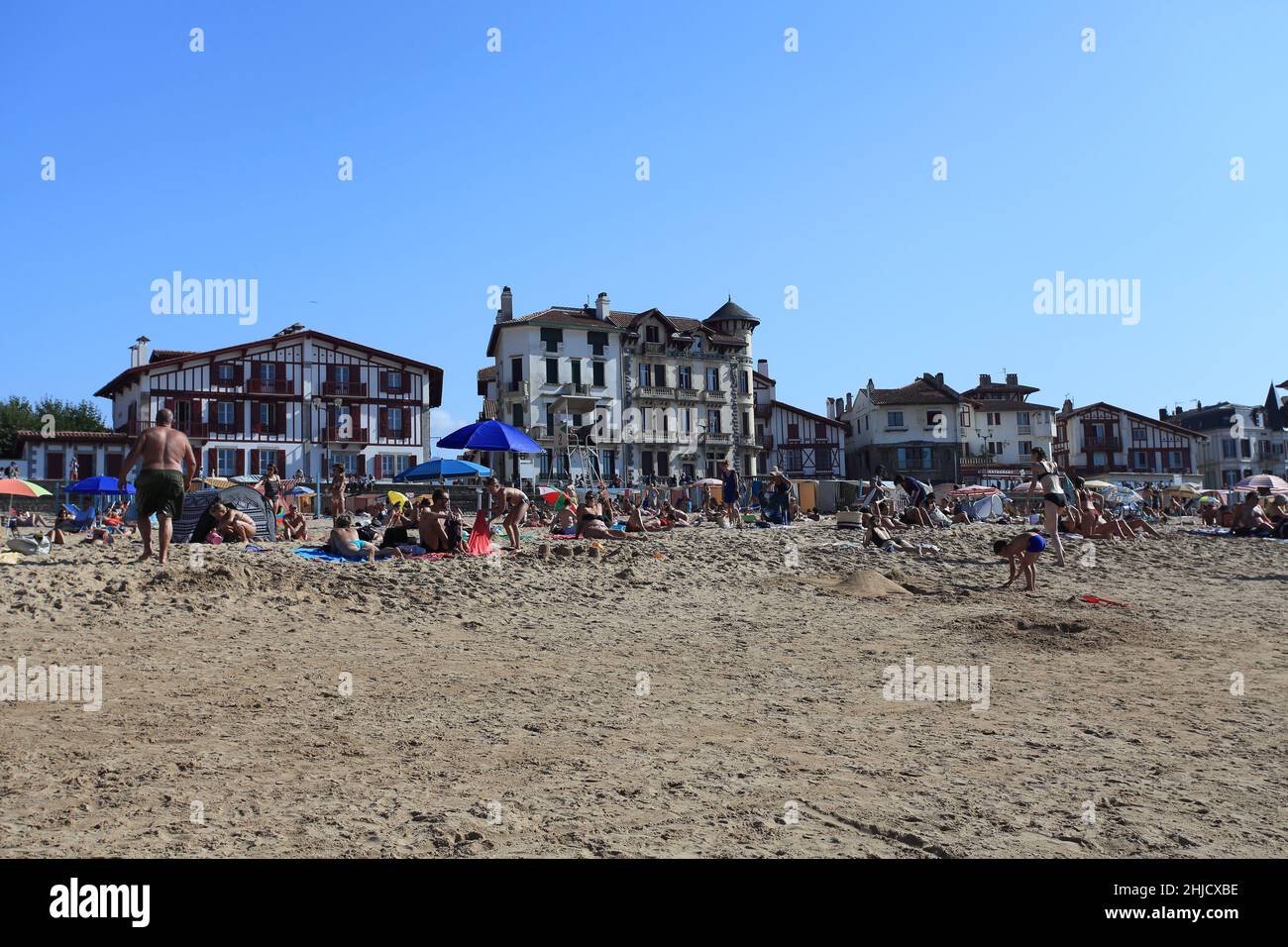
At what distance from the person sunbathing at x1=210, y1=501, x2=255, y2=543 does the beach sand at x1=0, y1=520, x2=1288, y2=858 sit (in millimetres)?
3829

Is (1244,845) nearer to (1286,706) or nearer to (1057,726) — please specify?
(1057,726)

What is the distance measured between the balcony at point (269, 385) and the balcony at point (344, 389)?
178 cm

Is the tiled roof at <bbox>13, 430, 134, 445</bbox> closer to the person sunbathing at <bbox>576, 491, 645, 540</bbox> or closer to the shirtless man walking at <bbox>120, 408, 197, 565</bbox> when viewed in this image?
the person sunbathing at <bbox>576, 491, 645, 540</bbox>

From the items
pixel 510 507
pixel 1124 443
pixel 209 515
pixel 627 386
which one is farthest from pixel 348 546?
pixel 1124 443

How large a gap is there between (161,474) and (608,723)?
21.8 ft

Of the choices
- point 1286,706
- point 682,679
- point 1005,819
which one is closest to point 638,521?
point 682,679

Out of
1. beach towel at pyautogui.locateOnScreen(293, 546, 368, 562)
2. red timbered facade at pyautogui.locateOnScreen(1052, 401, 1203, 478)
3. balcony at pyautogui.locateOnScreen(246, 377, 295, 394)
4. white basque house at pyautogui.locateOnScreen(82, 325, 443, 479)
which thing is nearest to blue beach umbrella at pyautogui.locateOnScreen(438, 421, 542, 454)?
beach towel at pyautogui.locateOnScreen(293, 546, 368, 562)

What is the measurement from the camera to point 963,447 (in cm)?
7006

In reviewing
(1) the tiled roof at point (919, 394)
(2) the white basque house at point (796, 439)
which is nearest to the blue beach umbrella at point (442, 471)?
(2) the white basque house at point (796, 439)

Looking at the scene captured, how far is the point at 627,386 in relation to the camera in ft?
186

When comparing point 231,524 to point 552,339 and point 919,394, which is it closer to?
point 552,339

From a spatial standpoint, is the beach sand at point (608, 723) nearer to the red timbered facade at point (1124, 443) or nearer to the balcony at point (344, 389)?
the balcony at point (344, 389)

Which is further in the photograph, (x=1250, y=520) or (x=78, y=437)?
(x=78, y=437)
